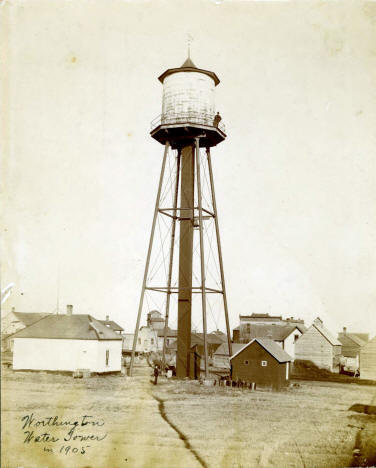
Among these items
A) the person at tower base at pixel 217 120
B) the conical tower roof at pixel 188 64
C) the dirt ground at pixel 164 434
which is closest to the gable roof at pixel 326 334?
the person at tower base at pixel 217 120

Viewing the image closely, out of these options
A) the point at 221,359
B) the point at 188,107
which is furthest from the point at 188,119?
the point at 221,359

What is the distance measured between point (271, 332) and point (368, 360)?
42.8 ft

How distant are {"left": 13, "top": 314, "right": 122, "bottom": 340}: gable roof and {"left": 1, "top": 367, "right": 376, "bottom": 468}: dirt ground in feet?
40.8

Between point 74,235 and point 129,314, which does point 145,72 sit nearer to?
point 74,235

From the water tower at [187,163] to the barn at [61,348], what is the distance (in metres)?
7.59

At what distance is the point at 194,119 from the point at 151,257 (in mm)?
6930

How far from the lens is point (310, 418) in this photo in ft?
55.8

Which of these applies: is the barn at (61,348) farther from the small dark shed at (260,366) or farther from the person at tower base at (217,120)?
the person at tower base at (217,120)

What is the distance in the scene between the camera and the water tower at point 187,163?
23.4 m

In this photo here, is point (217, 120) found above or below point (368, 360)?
above
